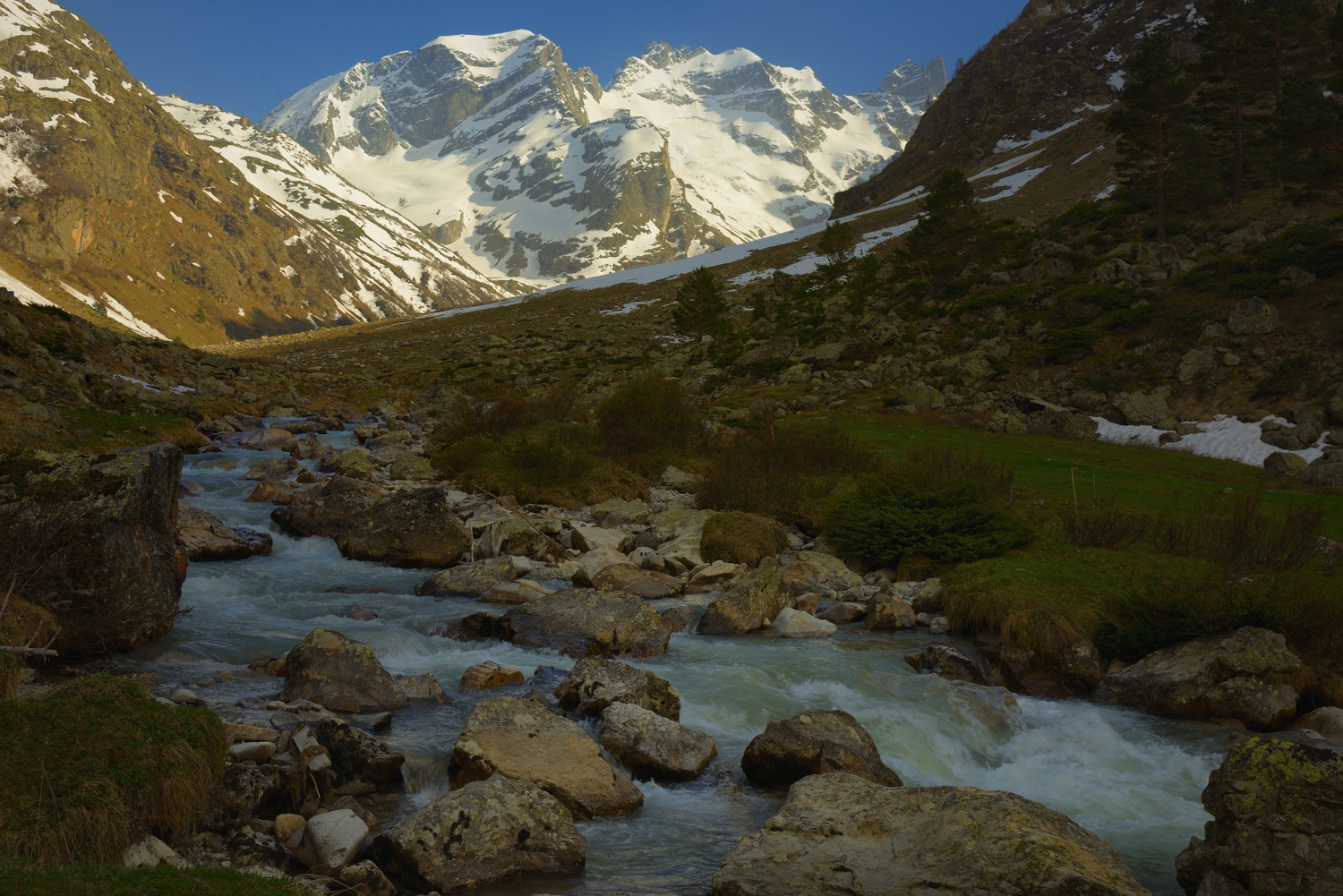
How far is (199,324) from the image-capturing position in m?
187

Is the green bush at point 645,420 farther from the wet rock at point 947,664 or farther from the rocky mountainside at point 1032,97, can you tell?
the rocky mountainside at point 1032,97

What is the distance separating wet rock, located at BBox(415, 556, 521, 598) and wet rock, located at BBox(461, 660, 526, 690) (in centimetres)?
323

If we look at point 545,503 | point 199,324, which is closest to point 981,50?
point 545,503

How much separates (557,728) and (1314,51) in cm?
5923

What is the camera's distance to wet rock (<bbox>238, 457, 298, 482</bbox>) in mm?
17594

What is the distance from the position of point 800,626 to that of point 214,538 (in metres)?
8.87

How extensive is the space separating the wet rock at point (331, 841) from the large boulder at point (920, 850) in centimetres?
231

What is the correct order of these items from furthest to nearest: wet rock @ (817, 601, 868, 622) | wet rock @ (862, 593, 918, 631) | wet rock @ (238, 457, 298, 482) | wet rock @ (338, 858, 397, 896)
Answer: wet rock @ (238, 457, 298, 482)
wet rock @ (817, 601, 868, 622)
wet rock @ (862, 593, 918, 631)
wet rock @ (338, 858, 397, 896)

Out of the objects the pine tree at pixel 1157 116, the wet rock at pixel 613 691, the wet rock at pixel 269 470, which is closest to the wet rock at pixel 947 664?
the wet rock at pixel 613 691

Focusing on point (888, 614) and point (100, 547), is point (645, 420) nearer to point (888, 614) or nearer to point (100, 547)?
point (888, 614)

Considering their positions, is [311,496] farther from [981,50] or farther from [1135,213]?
[981,50]

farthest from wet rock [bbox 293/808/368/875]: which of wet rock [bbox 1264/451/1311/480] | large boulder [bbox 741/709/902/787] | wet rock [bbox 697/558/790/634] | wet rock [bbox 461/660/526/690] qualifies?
wet rock [bbox 1264/451/1311/480]

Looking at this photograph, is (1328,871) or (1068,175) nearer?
(1328,871)

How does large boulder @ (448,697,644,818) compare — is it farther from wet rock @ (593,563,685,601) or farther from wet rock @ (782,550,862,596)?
wet rock @ (782,550,862,596)
